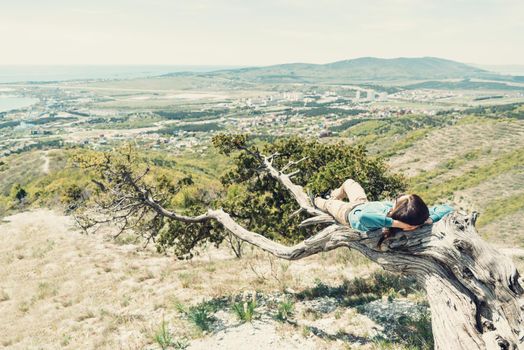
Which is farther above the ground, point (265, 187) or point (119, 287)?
point (265, 187)

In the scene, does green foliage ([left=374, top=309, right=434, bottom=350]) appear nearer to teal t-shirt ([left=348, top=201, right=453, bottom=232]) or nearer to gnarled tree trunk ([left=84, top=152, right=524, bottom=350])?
gnarled tree trunk ([left=84, top=152, right=524, bottom=350])

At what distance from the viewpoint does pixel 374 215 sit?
468 cm

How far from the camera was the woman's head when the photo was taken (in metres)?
4.59

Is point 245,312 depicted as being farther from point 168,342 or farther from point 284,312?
point 168,342

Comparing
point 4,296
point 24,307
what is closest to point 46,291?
point 24,307

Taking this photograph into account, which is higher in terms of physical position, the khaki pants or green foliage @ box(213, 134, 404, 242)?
the khaki pants

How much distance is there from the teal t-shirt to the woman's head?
15 centimetres

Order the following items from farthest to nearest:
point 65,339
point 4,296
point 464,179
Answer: point 464,179 → point 4,296 → point 65,339

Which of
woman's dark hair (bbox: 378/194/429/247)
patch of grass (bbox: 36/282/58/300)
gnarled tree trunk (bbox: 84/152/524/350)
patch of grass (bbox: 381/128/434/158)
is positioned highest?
woman's dark hair (bbox: 378/194/429/247)

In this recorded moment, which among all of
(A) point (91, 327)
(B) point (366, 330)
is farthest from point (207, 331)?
(A) point (91, 327)

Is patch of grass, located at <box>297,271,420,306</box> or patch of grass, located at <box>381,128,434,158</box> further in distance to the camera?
patch of grass, located at <box>381,128,434,158</box>

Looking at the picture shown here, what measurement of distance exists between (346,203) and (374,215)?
1.15m

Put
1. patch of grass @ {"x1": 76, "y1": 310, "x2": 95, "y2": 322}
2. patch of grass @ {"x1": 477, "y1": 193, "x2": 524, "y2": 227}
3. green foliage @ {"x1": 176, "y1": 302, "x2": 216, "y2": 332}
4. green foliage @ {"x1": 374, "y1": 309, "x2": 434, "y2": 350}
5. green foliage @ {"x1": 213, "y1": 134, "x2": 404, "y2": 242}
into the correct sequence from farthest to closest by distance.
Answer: patch of grass @ {"x1": 477, "y1": 193, "x2": 524, "y2": 227}, green foliage @ {"x1": 213, "y1": 134, "x2": 404, "y2": 242}, patch of grass @ {"x1": 76, "y1": 310, "x2": 95, "y2": 322}, green foliage @ {"x1": 176, "y1": 302, "x2": 216, "y2": 332}, green foliage @ {"x1": 374, "y1": 309, "x2": 434, "y2": 350}

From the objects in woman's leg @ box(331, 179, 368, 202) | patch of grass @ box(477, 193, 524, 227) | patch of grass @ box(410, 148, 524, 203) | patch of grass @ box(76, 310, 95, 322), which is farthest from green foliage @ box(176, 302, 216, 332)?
patch of grass @ box(410, 148, 524, 203)
